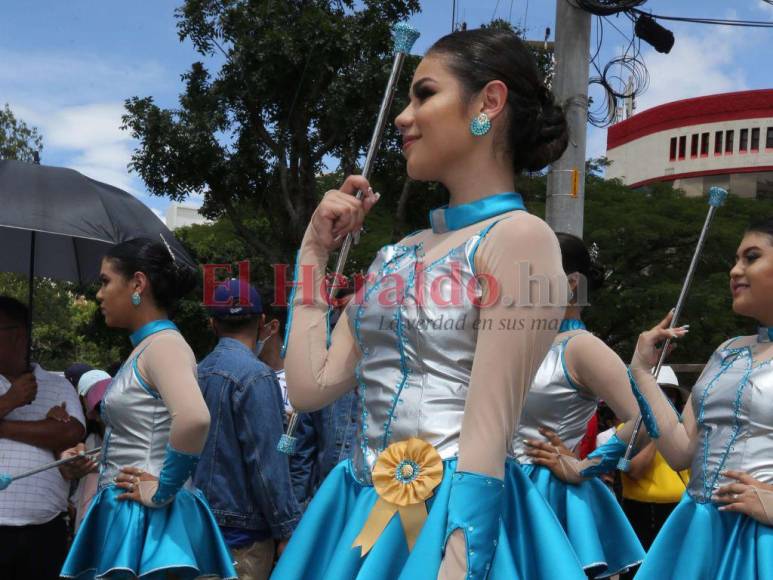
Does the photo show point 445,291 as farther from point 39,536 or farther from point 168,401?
point 39,536

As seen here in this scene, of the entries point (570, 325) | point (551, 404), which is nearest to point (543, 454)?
point (551, 404)

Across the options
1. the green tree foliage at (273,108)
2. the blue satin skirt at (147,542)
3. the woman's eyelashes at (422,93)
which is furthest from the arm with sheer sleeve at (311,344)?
the green tree foliage at (273,108)

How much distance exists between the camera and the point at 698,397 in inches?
129

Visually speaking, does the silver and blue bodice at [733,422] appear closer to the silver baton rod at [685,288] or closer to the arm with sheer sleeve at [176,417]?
the silver baton rod at [685,288]

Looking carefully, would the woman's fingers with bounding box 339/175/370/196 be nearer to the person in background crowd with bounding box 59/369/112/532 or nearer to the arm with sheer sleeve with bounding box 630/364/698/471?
the arm with sheer sleeve with bounding box 630/364/698/471

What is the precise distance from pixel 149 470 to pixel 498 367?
6.87 ft

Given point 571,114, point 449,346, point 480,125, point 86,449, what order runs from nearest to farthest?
point 449,346 < point 480,125 < point 86,449 < point 571,114

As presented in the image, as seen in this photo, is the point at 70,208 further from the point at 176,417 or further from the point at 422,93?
the point at 422,93

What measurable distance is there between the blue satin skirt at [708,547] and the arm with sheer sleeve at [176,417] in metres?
1.56

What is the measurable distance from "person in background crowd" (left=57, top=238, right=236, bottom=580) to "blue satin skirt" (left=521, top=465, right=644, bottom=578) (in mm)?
1231

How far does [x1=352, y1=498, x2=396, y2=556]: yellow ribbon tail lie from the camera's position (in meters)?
1.95

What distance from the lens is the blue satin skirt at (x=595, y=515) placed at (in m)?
3.41

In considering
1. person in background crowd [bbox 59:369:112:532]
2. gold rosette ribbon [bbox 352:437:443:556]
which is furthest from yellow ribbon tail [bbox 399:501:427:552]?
person in background crowd [bbox 59:369:112:532]

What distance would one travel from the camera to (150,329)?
3.80 metres
